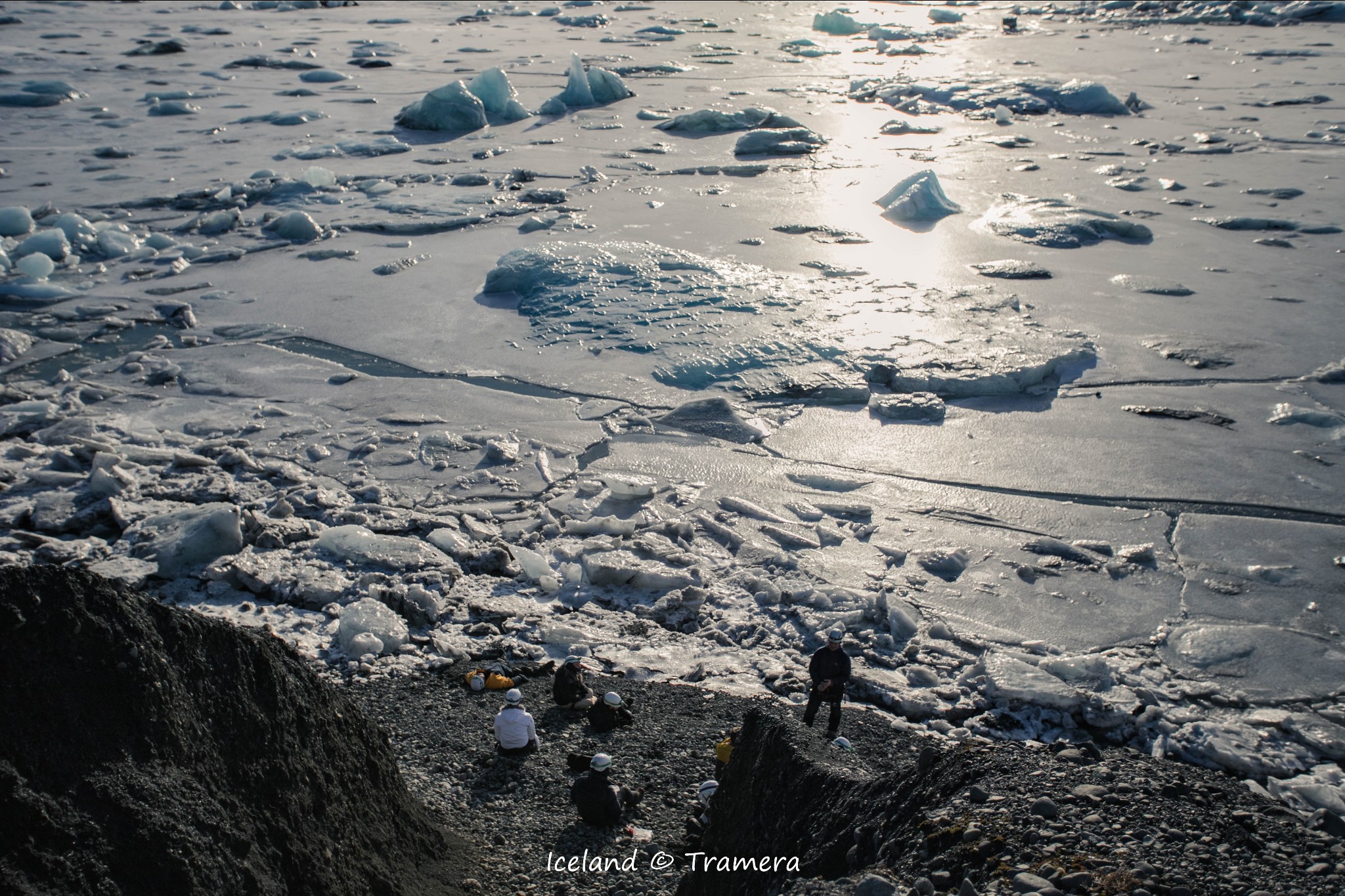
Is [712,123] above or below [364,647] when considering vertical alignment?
above

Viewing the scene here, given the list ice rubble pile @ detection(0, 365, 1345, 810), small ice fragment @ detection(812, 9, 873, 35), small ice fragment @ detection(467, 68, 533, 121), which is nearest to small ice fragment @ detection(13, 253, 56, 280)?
ice rubble pile @ detection(0, 365, 1345, 810)

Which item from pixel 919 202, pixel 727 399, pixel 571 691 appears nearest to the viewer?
pixel 571 691

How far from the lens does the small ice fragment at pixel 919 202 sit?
28.0 ft

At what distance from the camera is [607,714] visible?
10.2 feet

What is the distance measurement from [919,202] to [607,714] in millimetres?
6706

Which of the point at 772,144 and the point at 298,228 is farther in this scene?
the point at 772,144

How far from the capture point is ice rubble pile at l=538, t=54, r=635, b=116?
13.0 metres

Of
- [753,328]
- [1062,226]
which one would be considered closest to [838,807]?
[753,328]

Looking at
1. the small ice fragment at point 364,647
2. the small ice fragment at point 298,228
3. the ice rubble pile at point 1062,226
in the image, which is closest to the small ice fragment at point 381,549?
the small ice fragment at point 364,647

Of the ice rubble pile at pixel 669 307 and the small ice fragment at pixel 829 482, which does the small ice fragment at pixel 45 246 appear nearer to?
the ice rubble pile at pixel 669 307

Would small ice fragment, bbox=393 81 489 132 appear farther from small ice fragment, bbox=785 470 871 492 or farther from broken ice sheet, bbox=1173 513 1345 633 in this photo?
broken ice sheet, bbox=1173 513 1345 633

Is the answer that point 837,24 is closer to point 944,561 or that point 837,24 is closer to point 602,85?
point 602,85

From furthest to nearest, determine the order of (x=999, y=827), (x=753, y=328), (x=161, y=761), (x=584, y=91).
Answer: (x=584, y=91) < (x=753, y=328) < (x=999, y=827) < (x=161, y=761)

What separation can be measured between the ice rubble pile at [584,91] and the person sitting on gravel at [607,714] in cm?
1114
